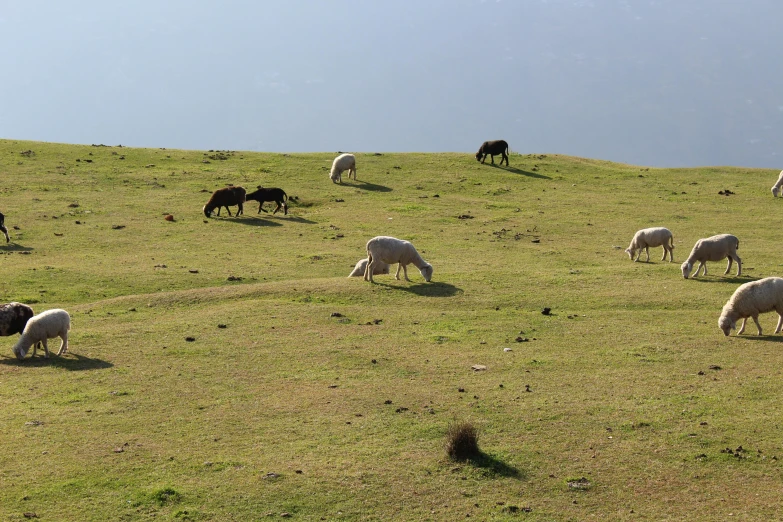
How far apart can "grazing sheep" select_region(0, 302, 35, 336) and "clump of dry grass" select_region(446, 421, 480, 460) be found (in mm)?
11258

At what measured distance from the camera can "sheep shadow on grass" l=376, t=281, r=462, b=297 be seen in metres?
24.3

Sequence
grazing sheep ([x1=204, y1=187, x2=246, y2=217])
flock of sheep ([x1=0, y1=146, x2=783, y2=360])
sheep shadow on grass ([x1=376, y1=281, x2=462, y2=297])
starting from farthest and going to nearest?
grazing sheep ([x1=204, y1=187, x2=246, y2=217]) → sheep shadow on grass ([x1=376, y1=281, x2=462, y2=297]) → flock of sheep ([x1=0, y1=146, x2=783, y2=360])

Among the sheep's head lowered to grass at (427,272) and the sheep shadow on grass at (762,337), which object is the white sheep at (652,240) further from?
the sheep shadow on grass at (762,337)

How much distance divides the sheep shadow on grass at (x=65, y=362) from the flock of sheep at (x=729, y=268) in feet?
44.7

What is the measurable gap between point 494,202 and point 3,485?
30772 millimetres

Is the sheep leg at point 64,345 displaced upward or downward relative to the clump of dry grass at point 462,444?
downward

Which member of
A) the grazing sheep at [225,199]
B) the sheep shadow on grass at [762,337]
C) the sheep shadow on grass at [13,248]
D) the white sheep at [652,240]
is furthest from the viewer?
the grazing sheep at [225,199]

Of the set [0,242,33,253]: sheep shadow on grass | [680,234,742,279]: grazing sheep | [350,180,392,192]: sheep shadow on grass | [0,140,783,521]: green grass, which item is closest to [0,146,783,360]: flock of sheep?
[680,234,742,279]: grazing sheep

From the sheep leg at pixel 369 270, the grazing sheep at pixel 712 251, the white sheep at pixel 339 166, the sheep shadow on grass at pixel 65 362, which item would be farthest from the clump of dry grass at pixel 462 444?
the white sheep at pixel 339 166

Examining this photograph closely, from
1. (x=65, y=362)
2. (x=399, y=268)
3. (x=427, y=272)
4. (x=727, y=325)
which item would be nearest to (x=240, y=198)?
(x=399, y=268)

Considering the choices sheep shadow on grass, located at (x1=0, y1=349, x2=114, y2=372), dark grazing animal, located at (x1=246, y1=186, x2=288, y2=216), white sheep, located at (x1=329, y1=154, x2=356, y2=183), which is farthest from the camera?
white sheep, located at (x1=329, y1=154, x2=356, y2=183)

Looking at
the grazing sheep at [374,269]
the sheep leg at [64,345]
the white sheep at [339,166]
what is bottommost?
the sheep leg at [64,345]

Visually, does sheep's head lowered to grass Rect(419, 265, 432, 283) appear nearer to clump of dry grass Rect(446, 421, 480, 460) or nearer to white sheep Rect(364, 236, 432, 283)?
white sheep Rect(364, 236, 432, 283)

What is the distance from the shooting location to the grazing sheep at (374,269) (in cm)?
2608
